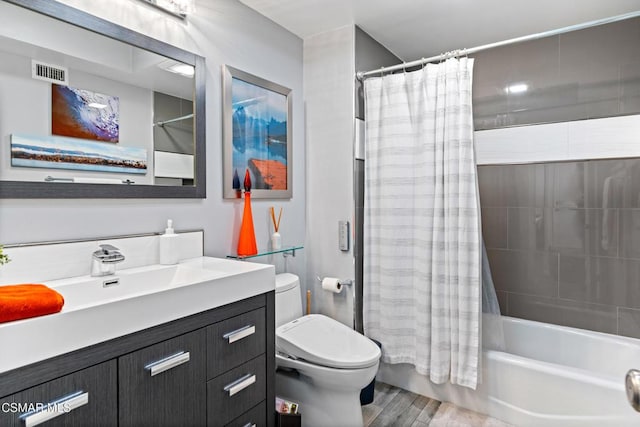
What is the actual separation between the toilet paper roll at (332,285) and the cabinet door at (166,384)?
118 cm

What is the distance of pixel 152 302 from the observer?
1174mm

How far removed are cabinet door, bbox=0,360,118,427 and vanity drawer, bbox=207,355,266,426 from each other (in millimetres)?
363

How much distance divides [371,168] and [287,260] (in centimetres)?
81

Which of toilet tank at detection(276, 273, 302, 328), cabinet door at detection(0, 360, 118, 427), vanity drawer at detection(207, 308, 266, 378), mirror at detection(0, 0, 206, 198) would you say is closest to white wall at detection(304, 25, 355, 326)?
toilet tank at detection(276, 273, 302, 328)

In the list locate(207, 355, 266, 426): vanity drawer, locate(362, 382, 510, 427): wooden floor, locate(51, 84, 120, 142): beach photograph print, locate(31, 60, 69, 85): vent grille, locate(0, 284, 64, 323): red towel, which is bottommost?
locate(362, 382, 510, 427): wooden floor

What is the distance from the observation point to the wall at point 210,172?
1.40 meters

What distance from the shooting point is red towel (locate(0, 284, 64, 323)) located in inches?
35.6

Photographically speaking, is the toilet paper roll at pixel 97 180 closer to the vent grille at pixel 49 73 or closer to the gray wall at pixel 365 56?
the vent grille at pixel 49 73

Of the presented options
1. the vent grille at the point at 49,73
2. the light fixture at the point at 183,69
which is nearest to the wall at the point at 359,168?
the light fixture at the point at 183,69

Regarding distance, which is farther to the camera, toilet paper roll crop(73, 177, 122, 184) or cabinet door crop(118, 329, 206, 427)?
toilet paper roll crop(73, 177, 122, 184)

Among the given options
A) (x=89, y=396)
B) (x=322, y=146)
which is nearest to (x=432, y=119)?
(x=322, y=146)

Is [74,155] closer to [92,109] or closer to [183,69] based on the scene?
[92,109]

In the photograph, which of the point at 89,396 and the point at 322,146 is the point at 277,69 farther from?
the point at 89,396

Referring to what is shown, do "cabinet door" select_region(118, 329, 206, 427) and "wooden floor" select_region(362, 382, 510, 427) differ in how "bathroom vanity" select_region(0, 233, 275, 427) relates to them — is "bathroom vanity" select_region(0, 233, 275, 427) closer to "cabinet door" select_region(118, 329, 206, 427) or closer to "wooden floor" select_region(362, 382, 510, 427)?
"cabinet door" select_region(118, 329, 206, 427)
